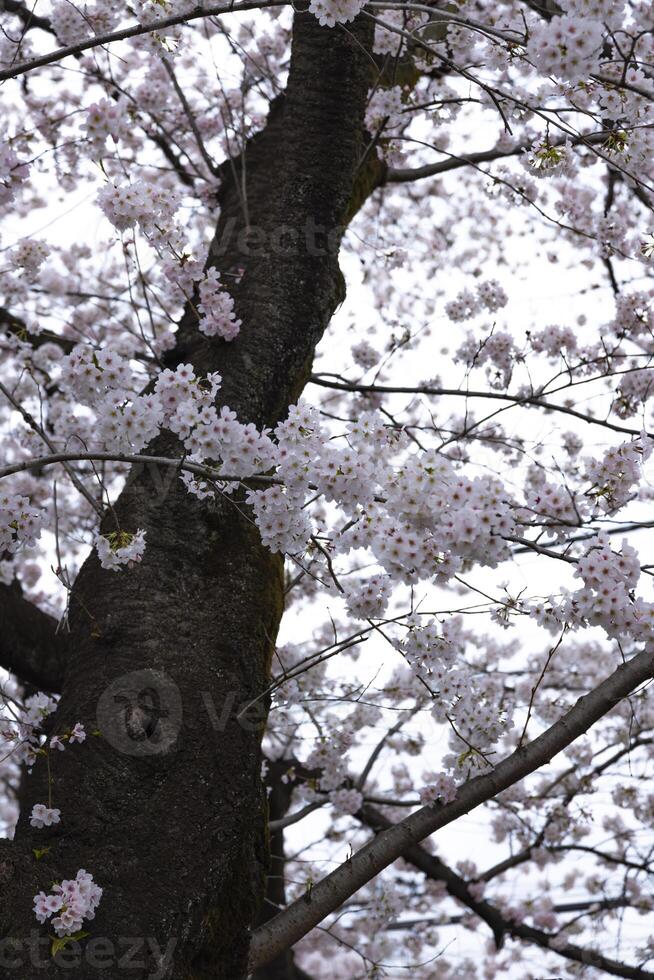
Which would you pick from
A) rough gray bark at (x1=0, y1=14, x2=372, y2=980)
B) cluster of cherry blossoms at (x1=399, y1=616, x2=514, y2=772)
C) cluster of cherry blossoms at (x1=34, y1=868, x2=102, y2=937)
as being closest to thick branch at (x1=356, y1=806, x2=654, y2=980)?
cluster of cherry blossoms at (x1=399, y1=616, x2=514, y2=772)

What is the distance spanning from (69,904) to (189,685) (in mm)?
549

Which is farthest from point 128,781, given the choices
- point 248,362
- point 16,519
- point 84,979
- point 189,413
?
point 248,362

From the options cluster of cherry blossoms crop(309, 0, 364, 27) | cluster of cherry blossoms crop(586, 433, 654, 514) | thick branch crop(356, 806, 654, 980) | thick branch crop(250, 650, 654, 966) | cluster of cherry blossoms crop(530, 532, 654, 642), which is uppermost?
cluster of cherry blossoms crop(309, 0, 364, 27)

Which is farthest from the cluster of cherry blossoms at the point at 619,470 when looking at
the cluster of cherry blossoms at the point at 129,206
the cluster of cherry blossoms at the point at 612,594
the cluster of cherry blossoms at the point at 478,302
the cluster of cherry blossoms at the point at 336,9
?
the cluster of cherry blossoms at the point at 478,302

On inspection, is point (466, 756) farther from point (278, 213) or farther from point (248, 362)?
point (278, 213)

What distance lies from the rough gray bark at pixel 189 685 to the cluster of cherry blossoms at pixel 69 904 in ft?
0.12

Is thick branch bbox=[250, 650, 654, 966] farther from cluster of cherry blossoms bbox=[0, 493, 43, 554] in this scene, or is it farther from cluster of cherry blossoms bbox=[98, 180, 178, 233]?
cluster of cherry blossoms bbox=[98, 180, 178, 233]

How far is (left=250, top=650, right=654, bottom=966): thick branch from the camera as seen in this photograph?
2158mm

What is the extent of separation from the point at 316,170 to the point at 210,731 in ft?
6.39

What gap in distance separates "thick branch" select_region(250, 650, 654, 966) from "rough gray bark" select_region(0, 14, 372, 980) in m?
0.16

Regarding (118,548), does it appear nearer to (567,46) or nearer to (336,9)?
(336,9)

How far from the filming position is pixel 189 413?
1.87 metres

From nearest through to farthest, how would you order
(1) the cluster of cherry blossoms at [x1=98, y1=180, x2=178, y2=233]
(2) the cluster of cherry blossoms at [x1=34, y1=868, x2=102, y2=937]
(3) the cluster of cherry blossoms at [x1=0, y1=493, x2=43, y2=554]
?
1. (2) the cluster of cherry blossoms at [x1=34, y1=868, x2=102, y2=937]
2. (3) the cluster of cherry blossoms at [x1=0, y1=493, x2=43, y2=554]
3. (1) the cluster of cherry blossoms at [x1=98, y1=180, x2=178, y2=233]

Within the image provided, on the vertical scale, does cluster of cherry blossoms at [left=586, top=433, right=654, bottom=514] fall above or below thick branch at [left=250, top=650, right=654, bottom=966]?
above
